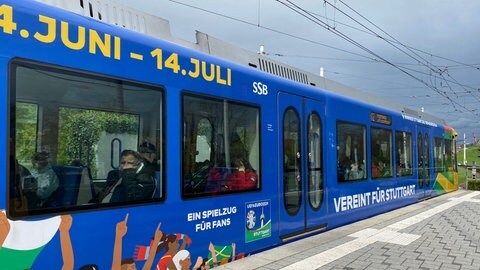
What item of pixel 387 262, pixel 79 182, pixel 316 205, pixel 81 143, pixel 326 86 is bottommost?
pixel 387 262

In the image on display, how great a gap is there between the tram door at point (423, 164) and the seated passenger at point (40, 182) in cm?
1158

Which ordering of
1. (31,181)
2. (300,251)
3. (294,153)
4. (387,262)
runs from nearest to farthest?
1. (31,181)
2. (387,262)
3. (300,251)
4. (294,153)

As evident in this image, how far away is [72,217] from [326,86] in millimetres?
5729

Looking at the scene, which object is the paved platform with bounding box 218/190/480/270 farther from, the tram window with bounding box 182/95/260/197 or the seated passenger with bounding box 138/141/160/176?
the seated passenger with bounding box 138/141/160/176

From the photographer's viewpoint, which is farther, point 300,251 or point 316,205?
point 316,205

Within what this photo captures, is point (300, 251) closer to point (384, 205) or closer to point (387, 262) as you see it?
point (387, 262)

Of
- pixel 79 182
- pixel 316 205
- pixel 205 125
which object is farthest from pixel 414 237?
pixel 79 182

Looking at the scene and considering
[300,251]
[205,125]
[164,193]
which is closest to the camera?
[164,193]

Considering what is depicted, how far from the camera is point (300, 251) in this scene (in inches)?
250

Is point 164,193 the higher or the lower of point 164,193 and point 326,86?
the lower

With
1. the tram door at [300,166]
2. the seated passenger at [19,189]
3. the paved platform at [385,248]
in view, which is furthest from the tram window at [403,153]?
the seated passenger at [19,189]

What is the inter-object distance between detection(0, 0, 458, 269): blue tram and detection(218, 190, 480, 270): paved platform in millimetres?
303

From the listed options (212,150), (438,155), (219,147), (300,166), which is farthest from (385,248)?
(438,155)

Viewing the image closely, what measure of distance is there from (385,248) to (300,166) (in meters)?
1.71
